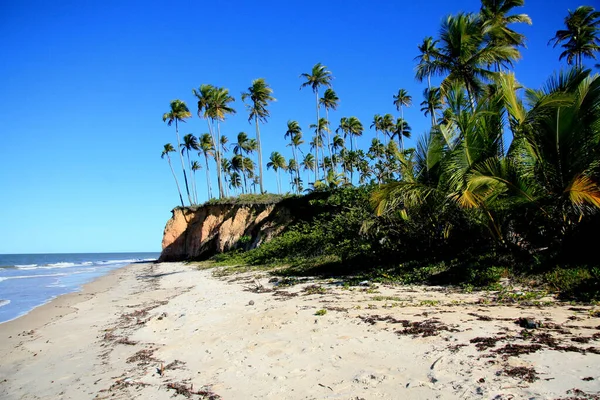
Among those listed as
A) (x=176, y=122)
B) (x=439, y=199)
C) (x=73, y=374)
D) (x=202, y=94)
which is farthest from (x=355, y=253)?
(x=176, y=122)

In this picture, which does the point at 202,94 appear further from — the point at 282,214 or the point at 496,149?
the point at 496,149

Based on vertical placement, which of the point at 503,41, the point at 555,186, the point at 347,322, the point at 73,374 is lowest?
the point at 73,374

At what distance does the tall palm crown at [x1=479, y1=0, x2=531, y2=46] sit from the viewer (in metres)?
15.9

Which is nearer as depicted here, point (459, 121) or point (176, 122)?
point (459, 121)

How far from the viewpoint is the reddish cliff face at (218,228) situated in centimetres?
2699

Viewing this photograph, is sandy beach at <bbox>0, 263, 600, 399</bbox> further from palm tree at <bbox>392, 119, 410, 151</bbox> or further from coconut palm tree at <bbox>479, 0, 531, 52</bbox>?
palm tree at <bbox>392, 119, 410, 151</bbox>

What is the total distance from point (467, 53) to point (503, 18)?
512 cm

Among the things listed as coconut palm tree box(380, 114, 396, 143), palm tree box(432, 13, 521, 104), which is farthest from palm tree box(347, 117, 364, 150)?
palm tree box(432, 13, 521, 104)

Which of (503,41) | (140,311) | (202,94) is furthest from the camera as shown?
(202,94)

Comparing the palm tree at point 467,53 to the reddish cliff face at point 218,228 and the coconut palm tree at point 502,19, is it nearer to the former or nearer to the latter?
the coconut palm tree at point 502,19

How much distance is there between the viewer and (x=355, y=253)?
41.7 ft

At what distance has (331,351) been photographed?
15.0 ft

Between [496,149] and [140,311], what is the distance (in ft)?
32.7

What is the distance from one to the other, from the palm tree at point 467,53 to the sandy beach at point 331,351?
10.6 meters
